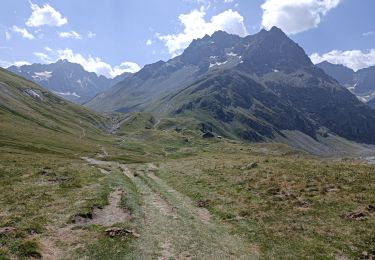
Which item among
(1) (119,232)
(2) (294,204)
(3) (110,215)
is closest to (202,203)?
(2) (294,204)

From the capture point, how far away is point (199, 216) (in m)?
32.3

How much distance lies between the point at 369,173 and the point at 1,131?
4773 inches

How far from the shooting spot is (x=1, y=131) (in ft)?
421

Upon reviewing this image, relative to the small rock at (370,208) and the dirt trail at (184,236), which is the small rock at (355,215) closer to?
the small rock at (370,208)

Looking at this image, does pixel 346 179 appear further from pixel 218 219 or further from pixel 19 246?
pixel 19 246

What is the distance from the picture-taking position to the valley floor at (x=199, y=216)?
76.1 feet

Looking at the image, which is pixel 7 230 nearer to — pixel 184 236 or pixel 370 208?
pixel 184 236

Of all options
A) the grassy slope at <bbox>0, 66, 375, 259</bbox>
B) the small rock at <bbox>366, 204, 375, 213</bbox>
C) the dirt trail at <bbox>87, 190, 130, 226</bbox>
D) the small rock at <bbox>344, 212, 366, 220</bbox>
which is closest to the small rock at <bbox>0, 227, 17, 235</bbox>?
the grassy slope at <bbox>0, 66, 375, 259</bbox>

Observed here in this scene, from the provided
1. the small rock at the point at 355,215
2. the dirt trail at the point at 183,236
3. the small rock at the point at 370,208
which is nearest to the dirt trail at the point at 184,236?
the dirt trail at the point at 183,236

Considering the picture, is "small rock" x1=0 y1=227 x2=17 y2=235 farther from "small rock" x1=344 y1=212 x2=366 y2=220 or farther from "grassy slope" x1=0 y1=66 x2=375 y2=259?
"small rock" x1=344 y1=212 x2=366 y2=220

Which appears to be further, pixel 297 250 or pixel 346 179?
pixel 346 179

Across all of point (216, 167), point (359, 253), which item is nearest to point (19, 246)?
point (359, 253)

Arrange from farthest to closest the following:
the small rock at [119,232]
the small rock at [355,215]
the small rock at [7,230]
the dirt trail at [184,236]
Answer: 1. the small rock at [355,215]
2. the small rock at [119,232]
3. the small rock at [7,230]
4. the dirt trail at [184,236]

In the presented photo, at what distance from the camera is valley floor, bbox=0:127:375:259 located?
23.2m
